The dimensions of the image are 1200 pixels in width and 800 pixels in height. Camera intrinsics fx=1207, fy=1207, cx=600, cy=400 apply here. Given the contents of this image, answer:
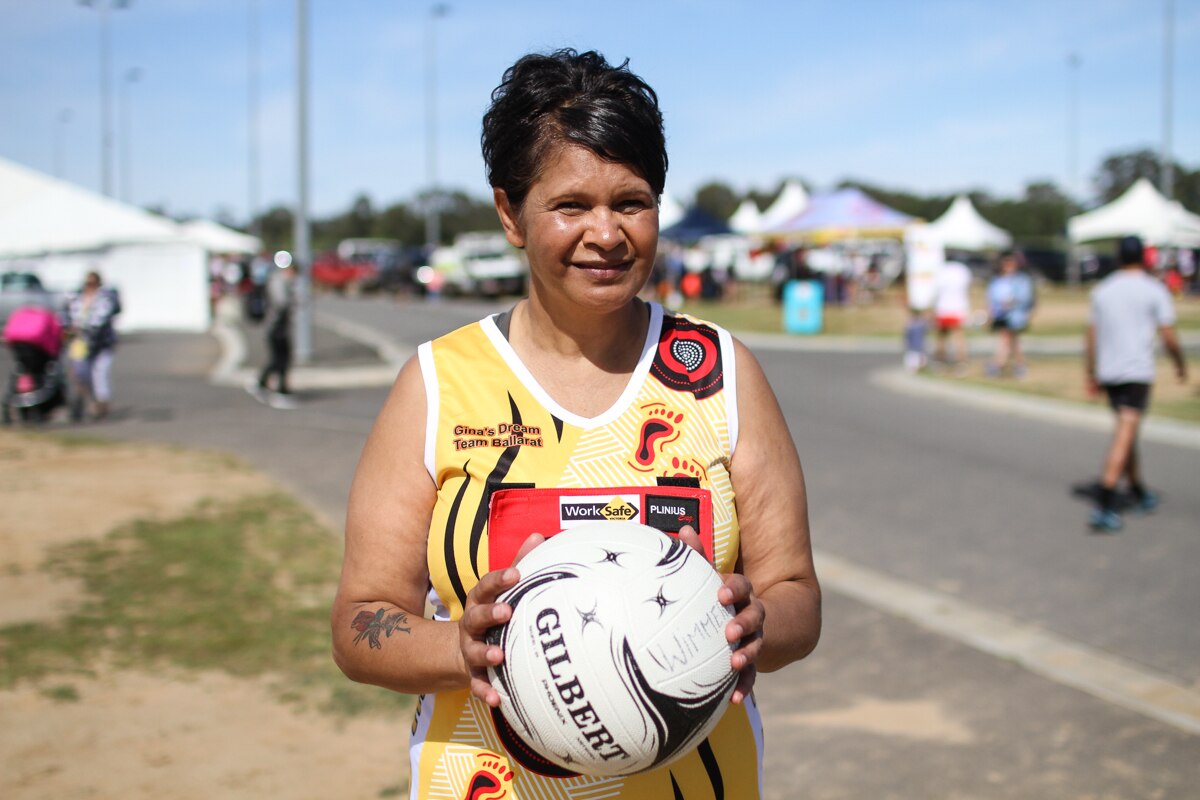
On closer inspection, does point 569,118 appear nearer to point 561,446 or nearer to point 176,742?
point 561,446

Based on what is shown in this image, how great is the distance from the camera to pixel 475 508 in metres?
2.14

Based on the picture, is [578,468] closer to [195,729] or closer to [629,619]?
[629,619]

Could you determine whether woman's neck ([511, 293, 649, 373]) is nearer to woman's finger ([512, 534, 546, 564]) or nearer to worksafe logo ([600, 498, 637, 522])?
worksafe logo ([600, 498, 637, 522])

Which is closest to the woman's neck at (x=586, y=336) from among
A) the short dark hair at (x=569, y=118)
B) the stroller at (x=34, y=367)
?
the short dark hair at (x=569, y=118)

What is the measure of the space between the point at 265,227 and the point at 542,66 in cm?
11550

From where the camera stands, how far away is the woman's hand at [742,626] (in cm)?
190

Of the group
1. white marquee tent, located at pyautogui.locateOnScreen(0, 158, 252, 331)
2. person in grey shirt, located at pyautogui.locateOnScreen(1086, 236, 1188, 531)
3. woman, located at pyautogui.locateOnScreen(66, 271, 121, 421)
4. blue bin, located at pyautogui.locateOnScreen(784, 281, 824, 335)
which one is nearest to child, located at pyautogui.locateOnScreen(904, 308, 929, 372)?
blue bin, located at pyautogui.locateOnScreen(784, 281, 824, 335)

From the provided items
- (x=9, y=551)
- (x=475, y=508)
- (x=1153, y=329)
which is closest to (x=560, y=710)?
(x=475, y=508)

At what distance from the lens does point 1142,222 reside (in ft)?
133

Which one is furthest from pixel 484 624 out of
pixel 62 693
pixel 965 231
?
pixel 965 231

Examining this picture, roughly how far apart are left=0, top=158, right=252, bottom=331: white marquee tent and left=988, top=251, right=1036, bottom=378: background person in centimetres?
2382

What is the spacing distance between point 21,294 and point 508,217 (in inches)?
1172

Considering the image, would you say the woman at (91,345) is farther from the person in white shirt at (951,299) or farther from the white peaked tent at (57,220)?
the white peaked tent at (57,220)

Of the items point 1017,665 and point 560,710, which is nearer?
point 560,710
